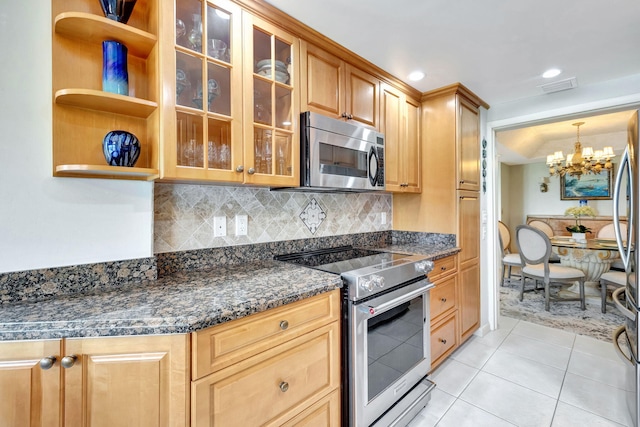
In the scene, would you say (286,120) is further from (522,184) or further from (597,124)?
(522,184)

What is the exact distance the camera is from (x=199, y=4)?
1310mm

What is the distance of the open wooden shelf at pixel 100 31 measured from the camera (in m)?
1.09

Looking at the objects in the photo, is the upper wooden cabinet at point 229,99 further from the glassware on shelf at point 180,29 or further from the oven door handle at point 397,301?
the oven door handle at point 397,301

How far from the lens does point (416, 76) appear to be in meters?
2.30

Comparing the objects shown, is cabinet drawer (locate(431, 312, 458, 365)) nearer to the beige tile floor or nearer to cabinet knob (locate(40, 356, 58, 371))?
the beige tile floor

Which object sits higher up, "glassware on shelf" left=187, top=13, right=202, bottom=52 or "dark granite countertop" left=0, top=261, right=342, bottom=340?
"glassware on shelf" left=187, top=13, right=202, bottom=52

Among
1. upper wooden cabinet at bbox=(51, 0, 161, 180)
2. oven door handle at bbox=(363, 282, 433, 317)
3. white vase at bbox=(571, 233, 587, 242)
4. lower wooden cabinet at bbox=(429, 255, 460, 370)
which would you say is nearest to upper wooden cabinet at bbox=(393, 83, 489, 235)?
lower wooden cabinet at bbox=(429, 255, 460, 370)

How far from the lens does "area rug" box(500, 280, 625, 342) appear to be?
3.01m

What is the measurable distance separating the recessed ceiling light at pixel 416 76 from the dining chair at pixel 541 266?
8.67 feet

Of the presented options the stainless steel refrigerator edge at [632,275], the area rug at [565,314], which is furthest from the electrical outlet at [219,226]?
the area rug at [565,314]

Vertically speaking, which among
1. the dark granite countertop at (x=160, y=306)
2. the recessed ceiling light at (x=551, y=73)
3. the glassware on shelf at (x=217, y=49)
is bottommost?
the dark granite countertop at (x=160, y=306)

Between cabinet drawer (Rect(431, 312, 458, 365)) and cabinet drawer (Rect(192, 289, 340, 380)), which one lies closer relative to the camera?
cabinet drawer (Rect(192, 289, 340, 380))

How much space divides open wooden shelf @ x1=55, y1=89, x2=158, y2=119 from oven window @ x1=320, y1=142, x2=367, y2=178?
88cm

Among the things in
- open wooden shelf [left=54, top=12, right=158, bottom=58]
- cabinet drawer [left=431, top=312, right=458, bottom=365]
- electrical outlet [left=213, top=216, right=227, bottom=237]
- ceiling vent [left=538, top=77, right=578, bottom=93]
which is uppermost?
ceiling vent [left=538, top=77, right=578, bottom=93]
